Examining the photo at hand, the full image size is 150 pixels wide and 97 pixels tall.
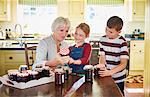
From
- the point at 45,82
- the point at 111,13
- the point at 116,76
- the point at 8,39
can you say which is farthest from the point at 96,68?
the point at 111,13

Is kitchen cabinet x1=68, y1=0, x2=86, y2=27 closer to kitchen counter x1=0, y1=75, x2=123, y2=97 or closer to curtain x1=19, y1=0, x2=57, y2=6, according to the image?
curtain x1=19, y1=0, x2=57, y2=6

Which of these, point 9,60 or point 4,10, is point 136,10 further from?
point 9,60

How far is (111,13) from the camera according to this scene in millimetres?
7152

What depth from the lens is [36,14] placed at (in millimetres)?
7148

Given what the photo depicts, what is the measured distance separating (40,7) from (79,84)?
5279mm

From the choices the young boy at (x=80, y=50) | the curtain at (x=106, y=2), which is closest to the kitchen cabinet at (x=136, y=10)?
the curtain at (x=106, y=2)

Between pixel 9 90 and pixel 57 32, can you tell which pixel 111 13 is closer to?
pixel 57 32

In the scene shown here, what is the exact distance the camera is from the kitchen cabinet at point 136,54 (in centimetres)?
630

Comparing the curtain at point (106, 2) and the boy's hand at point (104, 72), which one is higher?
the curtain at point (106, 2)

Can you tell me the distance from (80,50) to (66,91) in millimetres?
830

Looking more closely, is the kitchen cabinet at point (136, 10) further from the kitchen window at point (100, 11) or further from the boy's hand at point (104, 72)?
the boy's hand at point (104, 72)

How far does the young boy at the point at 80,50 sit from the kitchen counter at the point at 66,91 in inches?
16.6

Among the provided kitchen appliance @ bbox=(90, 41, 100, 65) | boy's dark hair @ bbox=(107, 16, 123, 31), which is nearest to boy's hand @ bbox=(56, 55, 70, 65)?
boy's dark hair @ bbox=(107, 16, 123, 31)

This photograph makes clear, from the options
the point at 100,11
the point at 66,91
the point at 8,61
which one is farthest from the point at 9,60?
the point at 100,11
